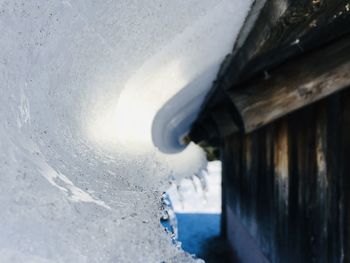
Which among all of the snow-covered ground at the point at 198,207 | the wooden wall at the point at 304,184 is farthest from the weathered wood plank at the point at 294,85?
the snow-covered ground at the point at 198,207

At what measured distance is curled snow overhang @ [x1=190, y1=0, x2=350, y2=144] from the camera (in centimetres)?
131

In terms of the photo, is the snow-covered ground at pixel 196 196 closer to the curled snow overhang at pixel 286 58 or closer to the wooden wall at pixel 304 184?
the wooden wall at pixel 304 184

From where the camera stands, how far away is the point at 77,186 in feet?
2.98

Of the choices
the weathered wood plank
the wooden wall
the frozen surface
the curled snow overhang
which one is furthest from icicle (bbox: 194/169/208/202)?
the frozen surface

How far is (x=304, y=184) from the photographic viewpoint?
8.61ft

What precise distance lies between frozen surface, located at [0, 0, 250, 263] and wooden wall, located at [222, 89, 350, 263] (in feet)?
3.21

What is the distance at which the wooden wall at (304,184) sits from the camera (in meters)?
2.04

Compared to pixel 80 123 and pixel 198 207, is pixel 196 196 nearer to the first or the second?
pixel 198 207

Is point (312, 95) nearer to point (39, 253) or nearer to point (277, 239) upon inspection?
point (39, 253)

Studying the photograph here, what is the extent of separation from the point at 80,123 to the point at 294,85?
45.8 inches

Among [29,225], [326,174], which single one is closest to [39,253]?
[29,225]

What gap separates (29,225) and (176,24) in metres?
0.91

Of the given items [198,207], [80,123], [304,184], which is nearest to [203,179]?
[198,207]

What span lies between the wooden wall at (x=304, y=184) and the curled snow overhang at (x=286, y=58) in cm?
29
